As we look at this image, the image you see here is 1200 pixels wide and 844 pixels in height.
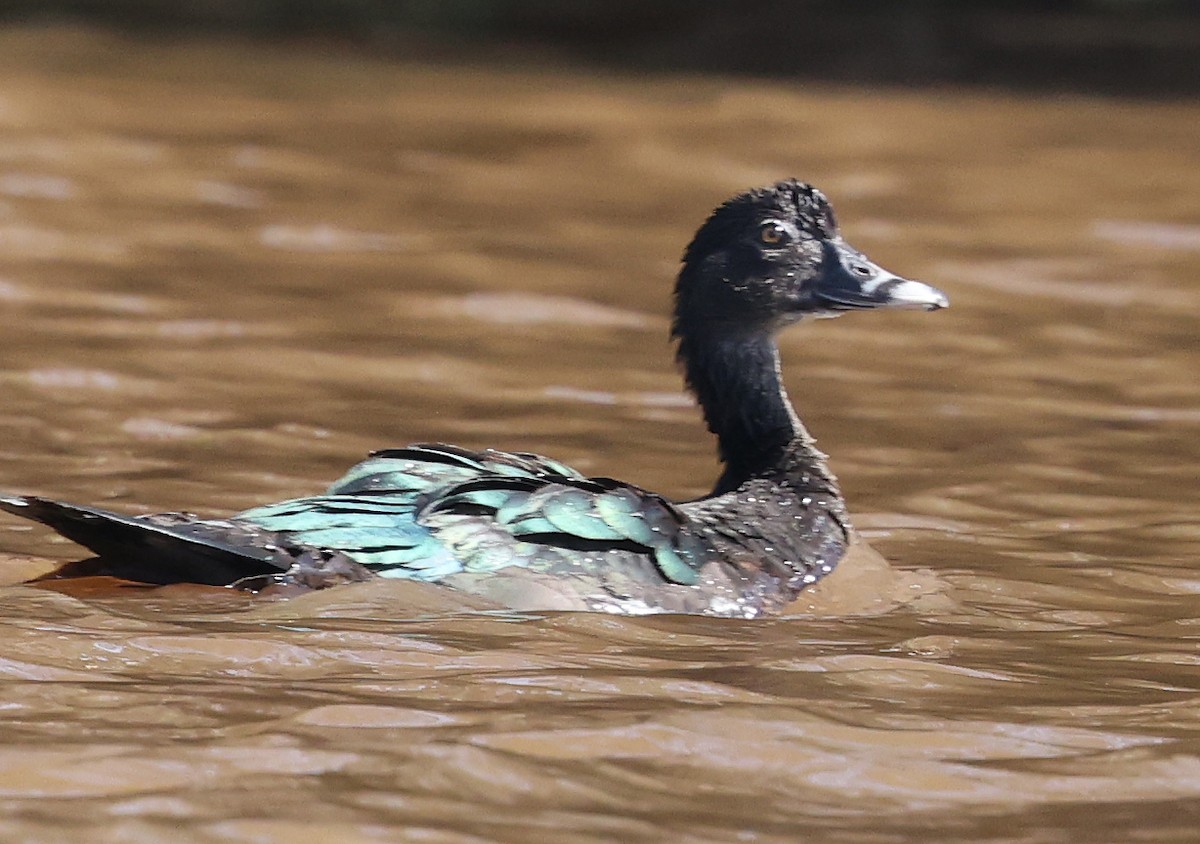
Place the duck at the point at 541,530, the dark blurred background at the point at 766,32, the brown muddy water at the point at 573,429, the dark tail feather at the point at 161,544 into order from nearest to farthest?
the brown muddy water at the point at 573,429 < the dark tail feather at the point at 161,544 < the duck at the point at 541,530 < the dark blurred background at the point at 766,32

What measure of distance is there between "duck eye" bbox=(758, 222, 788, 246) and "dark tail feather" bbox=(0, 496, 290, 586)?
6.77ft

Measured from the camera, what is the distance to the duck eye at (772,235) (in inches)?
282

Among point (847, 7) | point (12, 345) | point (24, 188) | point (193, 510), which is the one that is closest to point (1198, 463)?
point (193, 510)

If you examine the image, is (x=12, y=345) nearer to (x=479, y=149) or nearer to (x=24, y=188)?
(x=24, y=188)

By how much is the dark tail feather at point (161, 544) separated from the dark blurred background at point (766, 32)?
1452 centimetres

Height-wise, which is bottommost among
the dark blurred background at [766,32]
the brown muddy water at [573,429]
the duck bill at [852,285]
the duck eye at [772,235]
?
the brown muddy water at [573,429]

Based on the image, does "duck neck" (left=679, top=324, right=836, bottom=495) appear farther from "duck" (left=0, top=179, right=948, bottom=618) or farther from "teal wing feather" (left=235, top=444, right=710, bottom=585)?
"teal wing feather" (left=235, top=444, right=710, bottom=585)

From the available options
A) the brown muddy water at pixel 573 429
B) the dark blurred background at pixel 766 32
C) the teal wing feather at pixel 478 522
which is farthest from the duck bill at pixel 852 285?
the dark blurred background at pixel 766 32

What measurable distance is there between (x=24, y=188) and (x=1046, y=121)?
8.39 metres

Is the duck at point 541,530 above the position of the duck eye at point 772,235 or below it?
below

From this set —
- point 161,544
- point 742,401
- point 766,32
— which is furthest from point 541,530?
point 766,32

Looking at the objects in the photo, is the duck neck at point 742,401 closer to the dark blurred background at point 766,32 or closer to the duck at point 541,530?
the duck at point 541,530

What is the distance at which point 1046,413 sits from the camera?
382 inches

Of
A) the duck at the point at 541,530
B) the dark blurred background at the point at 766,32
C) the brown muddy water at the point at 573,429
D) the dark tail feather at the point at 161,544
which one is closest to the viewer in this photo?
the brown muddy water at the point at 573,429
